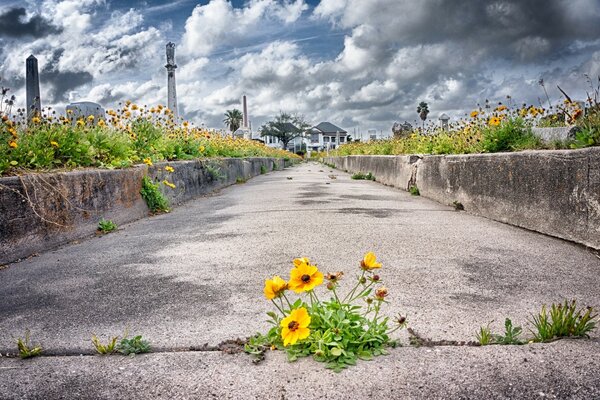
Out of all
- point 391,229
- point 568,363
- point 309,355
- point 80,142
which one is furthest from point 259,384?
point 80,142

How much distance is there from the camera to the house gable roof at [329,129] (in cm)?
10525

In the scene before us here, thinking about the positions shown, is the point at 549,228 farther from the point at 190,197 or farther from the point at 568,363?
the point at 190,197

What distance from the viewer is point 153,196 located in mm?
5570

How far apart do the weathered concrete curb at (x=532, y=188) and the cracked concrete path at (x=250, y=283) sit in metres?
0.14

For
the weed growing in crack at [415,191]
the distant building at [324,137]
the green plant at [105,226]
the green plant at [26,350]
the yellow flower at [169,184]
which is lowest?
the green plant at [26,350]

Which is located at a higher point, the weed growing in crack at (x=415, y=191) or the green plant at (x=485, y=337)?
the weed growing in crack at (x=415, y=191)

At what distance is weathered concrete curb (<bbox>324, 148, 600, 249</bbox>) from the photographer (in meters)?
3.12

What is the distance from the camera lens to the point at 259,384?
140cm

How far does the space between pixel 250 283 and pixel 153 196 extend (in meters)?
3.51

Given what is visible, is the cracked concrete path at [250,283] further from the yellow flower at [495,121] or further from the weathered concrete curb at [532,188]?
the yellow flower at [495,121]

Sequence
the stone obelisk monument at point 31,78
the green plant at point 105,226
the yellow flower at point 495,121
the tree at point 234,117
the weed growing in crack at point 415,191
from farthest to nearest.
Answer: the tree at point 234,117
the stone obelisk monument at point 31,78
the weed growing in crack at point 415,191
the yellow flower at point 495,121
the green plant at point 105,226

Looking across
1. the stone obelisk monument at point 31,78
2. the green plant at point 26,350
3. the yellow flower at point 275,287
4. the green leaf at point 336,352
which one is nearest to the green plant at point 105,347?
the green plant at point 26,350

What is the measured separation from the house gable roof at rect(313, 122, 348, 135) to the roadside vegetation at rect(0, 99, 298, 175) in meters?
98.2

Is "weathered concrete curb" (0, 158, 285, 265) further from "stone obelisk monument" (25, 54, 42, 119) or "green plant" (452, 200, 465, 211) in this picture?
"stone obelisk monument" (25, 54, 42, 119)
